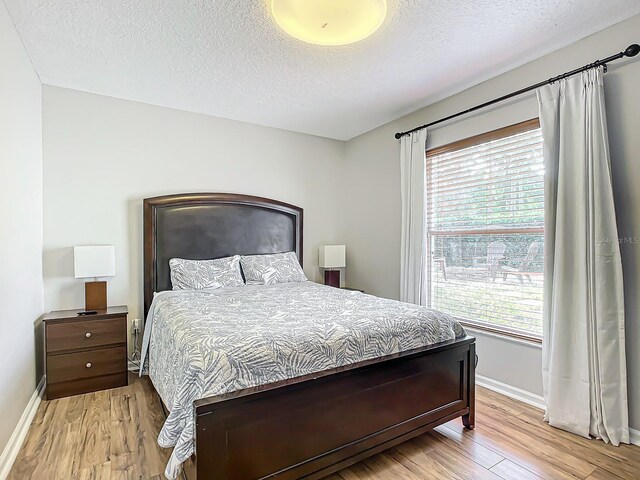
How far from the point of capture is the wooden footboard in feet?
4.95

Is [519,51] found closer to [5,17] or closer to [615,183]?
[615,183]

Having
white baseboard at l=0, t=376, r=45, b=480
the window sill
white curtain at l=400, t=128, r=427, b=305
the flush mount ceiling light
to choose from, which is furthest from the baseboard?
white baseboard at l=0, t=376, r=45, b=480

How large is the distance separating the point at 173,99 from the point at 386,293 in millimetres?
2990

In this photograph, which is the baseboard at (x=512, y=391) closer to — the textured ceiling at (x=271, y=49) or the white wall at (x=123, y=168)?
the textured ceiling at (x=271, y=49)

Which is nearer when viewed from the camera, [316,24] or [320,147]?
[316,24]

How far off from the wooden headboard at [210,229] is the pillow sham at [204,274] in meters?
0.14

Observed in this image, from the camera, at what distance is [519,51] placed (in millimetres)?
2588

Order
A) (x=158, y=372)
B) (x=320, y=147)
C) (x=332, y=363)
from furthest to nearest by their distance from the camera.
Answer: (x=320, y=147)
(x=158, y=372)
(x=332, y=363)

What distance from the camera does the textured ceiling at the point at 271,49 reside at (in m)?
2.12

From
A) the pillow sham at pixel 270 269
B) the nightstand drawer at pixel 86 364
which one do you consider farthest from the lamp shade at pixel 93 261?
the pillow sham at pixel 270 269

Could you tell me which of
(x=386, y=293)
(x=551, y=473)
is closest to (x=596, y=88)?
(x=551, y=473)

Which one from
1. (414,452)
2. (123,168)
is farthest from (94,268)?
(414,452)

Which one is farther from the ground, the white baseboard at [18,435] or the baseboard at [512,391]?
the white baseboard at [18,435]

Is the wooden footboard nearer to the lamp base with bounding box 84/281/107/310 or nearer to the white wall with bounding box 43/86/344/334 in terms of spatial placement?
the lamp base with bounding box 84/281/107/310
